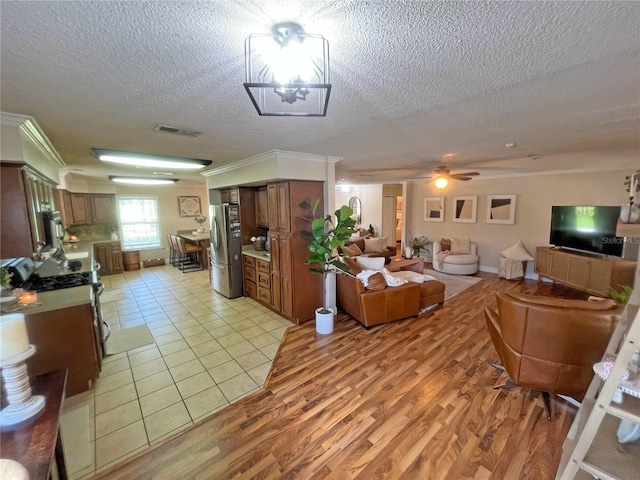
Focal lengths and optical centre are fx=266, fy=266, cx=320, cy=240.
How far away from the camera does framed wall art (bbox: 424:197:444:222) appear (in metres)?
7.18

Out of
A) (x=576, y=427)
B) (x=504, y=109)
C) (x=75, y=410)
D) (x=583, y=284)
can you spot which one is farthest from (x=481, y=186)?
(x=75, y=410)

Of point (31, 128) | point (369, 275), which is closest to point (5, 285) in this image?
point (31, 128)

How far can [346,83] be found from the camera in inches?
61.3

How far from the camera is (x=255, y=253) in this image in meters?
4.69

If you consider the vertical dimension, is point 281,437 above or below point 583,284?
below

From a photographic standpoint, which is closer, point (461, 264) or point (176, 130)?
point (176, 130)

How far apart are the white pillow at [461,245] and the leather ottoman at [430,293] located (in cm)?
270

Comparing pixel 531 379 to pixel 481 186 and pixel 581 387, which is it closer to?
pixel 581 387

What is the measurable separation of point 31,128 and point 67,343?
188 cm

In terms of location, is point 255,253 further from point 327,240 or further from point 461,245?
point 461,245

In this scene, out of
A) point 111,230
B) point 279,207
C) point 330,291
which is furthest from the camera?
point 111,230

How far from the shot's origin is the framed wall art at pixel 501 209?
6.01 m

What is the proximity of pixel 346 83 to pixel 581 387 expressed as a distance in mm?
2798

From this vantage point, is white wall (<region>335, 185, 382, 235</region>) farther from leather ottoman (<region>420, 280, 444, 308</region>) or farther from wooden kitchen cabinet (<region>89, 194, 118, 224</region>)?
wooden kitchen cabinet (<region>89, 194, 118, 224</region>)
